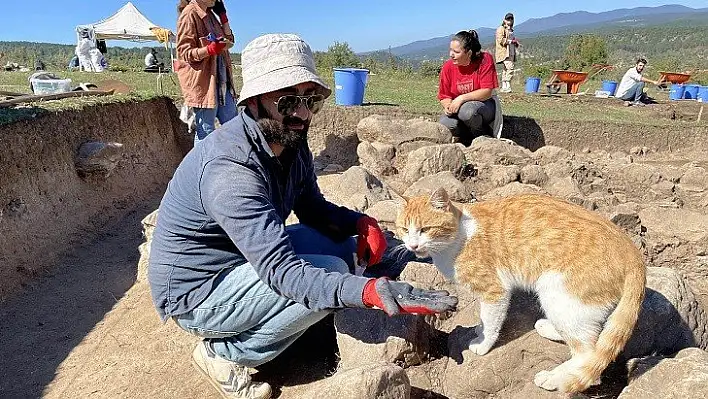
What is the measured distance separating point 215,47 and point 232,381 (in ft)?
11.4

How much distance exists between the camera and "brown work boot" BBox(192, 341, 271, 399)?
97.6 inches

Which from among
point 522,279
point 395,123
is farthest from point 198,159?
point 395,123

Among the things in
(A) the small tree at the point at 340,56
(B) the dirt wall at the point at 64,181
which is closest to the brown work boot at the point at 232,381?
(B) the dirt wall at the point at 64,181

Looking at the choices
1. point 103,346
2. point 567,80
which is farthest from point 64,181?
point 567,80

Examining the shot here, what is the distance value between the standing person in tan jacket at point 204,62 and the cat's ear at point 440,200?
3194mm

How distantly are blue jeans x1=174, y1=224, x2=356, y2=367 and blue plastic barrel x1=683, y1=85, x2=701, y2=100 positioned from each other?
15.0 meters

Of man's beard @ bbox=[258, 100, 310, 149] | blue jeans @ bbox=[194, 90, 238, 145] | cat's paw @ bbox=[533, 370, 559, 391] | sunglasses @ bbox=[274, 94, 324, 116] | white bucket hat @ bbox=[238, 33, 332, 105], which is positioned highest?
white bucket hat @ bbox=[238, 33, 332, 105]

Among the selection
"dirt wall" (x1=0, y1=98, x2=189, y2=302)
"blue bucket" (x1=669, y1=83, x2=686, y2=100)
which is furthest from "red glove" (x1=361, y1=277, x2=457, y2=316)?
"blue bucket" (x1=669, y1=83, x2=686, y2=100)

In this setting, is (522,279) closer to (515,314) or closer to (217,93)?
(515,314)

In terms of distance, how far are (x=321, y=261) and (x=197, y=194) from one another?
0.60m

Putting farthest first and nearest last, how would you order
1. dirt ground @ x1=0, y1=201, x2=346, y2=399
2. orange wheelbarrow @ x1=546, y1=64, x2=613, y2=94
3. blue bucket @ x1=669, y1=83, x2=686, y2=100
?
orange wheelbarrow @ x1=546, y1=64, x2=613, y2=94, blue bucket @ x1=669, y1=83, x2=686, y2=100, dirt ground @ x1=0, y1=201, x2=346, y2=399

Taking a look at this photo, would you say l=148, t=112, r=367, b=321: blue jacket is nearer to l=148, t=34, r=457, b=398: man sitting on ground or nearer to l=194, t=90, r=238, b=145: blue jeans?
l=148, t=34, r=457, b=398: man sitting on ground

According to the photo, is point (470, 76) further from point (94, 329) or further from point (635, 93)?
point (635, 93)

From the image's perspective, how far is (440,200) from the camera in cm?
266
